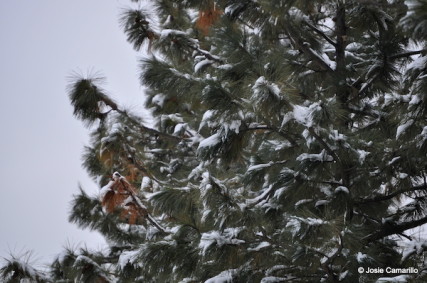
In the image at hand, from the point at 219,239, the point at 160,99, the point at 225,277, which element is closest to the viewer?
the point at 219,239

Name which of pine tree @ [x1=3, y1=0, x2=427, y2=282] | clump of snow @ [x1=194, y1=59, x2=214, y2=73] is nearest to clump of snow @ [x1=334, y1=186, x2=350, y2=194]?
pine tree @ [x1=3, y1=0, x2=427, y2=282]

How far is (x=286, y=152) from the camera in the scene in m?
4.21

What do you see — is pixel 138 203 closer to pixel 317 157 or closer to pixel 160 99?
pixel 317 157

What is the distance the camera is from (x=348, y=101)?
467cm

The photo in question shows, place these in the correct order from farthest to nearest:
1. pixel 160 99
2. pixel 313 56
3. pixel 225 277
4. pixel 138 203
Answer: pixel 160 99 → pixel 138 203 → pixel 313 56 → pixel 225 277

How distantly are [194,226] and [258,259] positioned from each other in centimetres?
56

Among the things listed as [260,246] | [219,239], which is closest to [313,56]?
[260,246]

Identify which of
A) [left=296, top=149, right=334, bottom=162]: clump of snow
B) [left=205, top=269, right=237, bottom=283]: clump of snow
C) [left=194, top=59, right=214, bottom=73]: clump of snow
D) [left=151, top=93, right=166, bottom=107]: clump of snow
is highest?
[left=151, top=93, right=166, bottom=107]: clump of snow

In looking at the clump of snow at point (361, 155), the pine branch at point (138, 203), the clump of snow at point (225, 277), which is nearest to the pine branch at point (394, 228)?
the clump of snow at point (361, 155)

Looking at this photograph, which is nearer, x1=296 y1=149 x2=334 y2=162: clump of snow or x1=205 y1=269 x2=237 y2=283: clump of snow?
x1=205 y1=269 x2=237 y2=283: clump of snow

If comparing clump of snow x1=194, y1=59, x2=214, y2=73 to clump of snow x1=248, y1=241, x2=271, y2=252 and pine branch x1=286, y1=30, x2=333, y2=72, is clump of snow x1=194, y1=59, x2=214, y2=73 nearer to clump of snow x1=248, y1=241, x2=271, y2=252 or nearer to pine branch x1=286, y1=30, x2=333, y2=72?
pine branch x1=286, y1=30, x2=333, y2=72

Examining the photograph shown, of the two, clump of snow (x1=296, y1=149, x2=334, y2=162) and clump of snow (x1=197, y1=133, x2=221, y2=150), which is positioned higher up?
clump of snow (x1=296, y1=149, x2=334, y2=162)

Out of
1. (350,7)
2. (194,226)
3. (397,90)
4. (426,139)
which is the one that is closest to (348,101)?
(397,90)

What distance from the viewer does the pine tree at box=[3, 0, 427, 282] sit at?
3.22m
